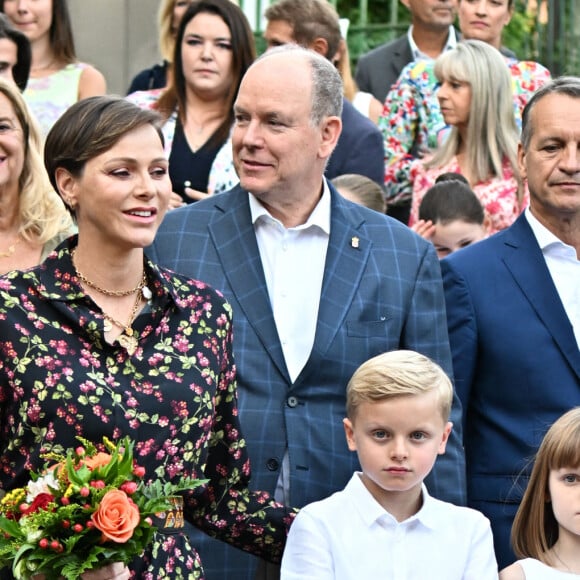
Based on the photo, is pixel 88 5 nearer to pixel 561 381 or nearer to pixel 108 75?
pixel 108 75

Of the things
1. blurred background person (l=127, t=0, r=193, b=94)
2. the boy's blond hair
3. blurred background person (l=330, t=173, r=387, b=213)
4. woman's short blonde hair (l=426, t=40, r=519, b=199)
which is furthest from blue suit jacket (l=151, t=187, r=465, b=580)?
blurred background person (l=127, t=0, r=193, b=94)

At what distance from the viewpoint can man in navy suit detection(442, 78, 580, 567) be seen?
5.84 metres

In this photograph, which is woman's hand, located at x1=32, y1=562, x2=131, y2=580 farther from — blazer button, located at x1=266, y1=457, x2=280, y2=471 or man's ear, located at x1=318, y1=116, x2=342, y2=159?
man's ear, located at x1=318, y1=116, x2=342, y2=159

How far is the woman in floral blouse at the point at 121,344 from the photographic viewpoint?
4.67 m

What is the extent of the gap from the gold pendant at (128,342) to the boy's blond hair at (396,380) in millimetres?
864

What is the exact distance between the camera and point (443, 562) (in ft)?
17.2

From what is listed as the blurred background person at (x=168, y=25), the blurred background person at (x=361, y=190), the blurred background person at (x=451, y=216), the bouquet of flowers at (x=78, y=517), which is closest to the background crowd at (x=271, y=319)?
the bouquet of flowers at (x=78, y=517)

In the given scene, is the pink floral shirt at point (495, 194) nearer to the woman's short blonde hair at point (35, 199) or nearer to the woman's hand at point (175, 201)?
the woman's hand at point (175, 201)

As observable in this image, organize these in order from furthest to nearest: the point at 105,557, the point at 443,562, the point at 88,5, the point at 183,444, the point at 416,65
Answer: the point at 88,5
the point at 416,65
the point at 443,562
the point at 183,444
the point at 105,557

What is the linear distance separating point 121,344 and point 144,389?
15 centimetres

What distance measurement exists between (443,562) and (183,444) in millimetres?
990

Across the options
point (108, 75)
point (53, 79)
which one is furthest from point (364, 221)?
point (108, 75)

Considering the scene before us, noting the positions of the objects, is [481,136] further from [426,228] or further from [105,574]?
[105,574]


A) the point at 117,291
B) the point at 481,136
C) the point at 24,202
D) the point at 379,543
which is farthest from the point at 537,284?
the point at 481,136
